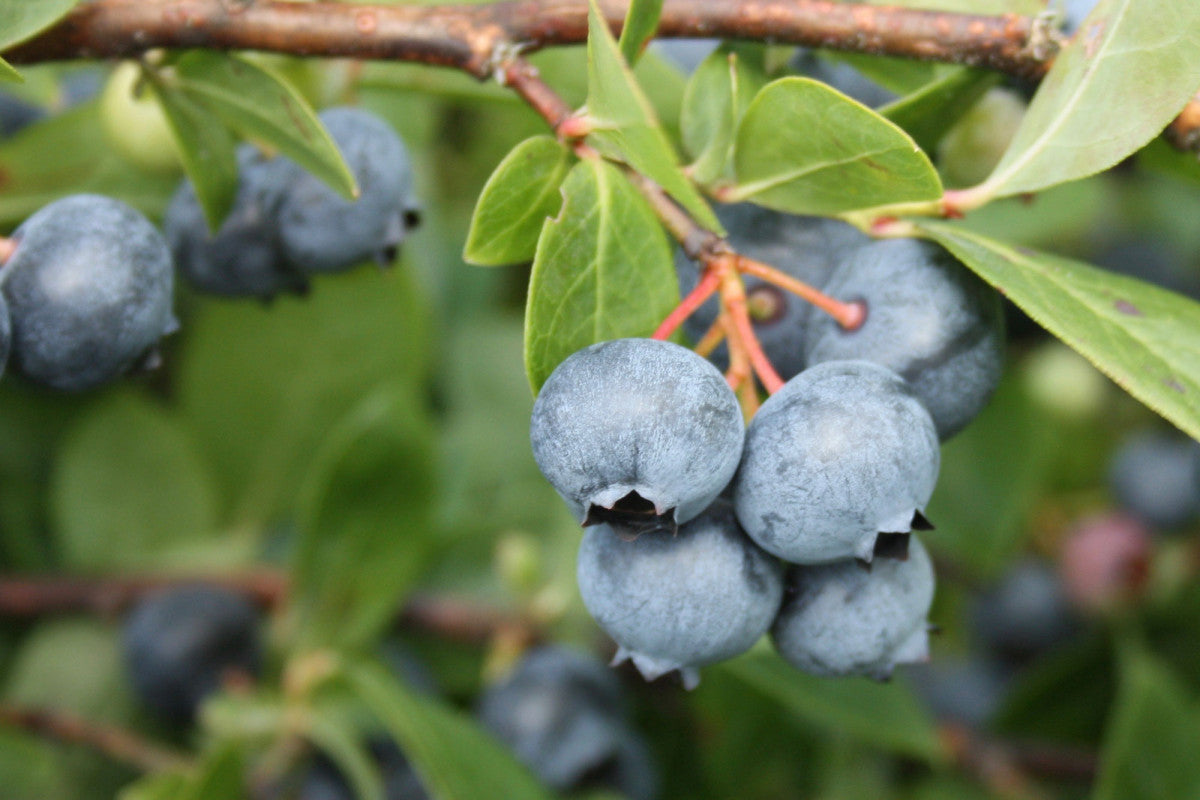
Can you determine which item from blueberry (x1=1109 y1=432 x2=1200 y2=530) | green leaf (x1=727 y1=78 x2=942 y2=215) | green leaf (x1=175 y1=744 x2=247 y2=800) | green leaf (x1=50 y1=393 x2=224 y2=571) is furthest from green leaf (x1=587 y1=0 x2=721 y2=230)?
blueberry (x1=1109 y1=432 x2=1200 y2=530)

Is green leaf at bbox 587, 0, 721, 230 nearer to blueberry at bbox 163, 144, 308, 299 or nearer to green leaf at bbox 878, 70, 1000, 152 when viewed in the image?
green leaf at bbox 878, 70, 1000, 152

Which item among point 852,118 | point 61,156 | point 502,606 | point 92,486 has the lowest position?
point 502,606

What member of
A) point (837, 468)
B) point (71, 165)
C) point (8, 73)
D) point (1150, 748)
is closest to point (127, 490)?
point (71, 165)

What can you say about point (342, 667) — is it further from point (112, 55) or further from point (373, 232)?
point (112, 55)

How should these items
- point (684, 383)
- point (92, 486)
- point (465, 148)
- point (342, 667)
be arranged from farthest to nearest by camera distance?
point (465, 148) < point (92, 486) < point (342, 667) < point (684, 383)

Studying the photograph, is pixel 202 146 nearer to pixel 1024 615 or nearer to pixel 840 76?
pixel 840 76

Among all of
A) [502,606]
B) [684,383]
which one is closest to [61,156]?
[502,606]

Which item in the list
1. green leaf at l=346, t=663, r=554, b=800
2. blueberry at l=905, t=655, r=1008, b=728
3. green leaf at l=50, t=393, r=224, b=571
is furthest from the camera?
blueberry at l=905, t=655, r=1008, b=728
